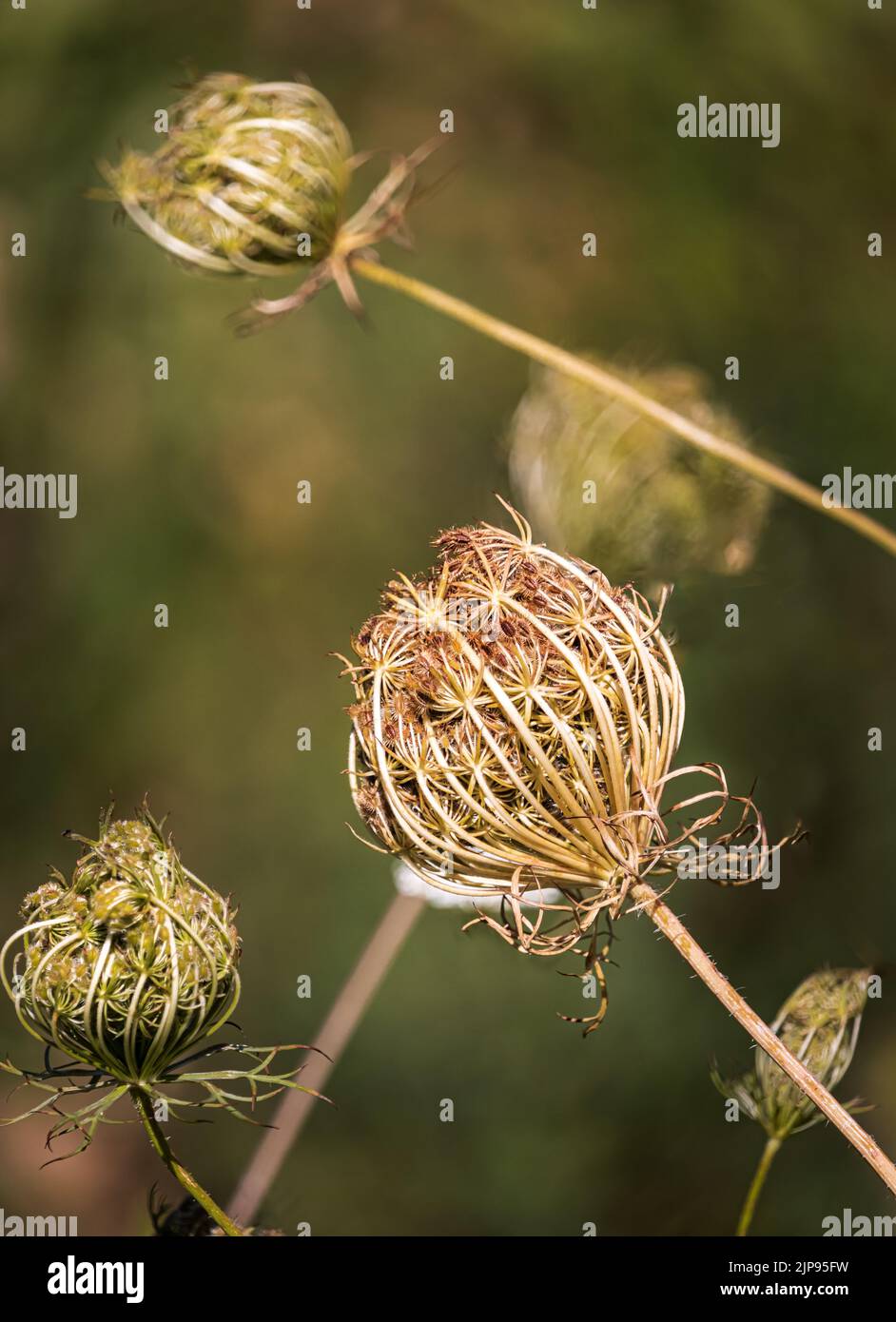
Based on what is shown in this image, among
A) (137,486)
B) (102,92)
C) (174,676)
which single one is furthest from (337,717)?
(102,92)

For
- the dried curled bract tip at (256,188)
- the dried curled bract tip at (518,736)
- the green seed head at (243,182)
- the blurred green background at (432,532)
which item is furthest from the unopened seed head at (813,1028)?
the blurred green background at (432,532)

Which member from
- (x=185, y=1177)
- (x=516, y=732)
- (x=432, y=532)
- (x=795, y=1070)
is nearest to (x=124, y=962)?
(x=185, y=1177)

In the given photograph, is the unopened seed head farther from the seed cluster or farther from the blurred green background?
the blurred green background

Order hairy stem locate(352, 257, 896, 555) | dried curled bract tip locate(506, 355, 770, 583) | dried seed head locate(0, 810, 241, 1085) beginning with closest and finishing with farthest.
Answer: dried seed head locate(0, 810, 241, 1085)
hairy stem locate(352, 257, 896, 555)
dried curled bract tip locate(506, 355, 770, 583)

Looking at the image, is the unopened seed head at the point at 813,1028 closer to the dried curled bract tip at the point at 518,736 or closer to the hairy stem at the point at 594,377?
the dried curled bract tip at the point at 518,736

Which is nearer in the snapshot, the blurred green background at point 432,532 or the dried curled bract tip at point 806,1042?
the dried curled bract tip at point 806,1042

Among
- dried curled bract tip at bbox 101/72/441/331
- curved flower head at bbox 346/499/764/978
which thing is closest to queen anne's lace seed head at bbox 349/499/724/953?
curved flower head at bbox 346/499/764/978

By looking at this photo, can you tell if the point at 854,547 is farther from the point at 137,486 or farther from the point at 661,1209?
the point at 137,486
